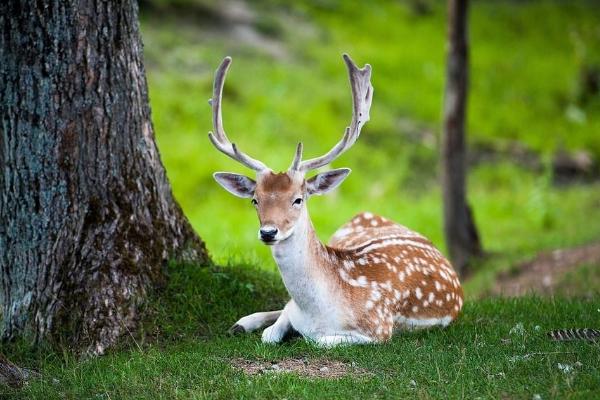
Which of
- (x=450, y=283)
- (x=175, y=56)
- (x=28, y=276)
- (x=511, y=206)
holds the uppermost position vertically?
(x=28, y=276)

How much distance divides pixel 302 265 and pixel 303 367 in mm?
794

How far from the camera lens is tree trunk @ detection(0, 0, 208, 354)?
688 centimetres

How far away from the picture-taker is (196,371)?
20.8ft

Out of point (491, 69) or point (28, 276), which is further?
point (491, 69)

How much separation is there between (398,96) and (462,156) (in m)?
7.75

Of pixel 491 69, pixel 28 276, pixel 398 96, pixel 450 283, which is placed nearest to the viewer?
pixel 28 276

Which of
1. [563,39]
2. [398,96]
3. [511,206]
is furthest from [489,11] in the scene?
[511,206]

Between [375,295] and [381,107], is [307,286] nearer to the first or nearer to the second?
[375,295]

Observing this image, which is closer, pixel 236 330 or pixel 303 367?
pixel 303 367

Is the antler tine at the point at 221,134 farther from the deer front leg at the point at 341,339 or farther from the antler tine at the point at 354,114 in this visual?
the deer front leg at the point at 341,339

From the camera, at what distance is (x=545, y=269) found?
490 inches

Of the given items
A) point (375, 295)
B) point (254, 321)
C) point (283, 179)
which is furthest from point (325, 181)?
point (254, 321)

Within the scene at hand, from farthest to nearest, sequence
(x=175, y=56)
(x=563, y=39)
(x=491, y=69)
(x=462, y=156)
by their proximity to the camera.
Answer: (x=563, y=39)
(x=491, y=69)
(x=175, y=56)
(x=462, y=156)

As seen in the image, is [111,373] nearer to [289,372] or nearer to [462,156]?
[289,372]
